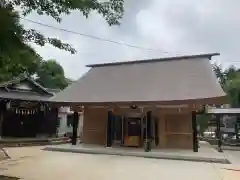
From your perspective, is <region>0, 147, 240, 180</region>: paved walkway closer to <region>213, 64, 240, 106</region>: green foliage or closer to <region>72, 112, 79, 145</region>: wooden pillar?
<region>72, 112, 79, 145</region>: wooden pillar

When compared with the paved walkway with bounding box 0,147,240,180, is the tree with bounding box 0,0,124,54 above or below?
above

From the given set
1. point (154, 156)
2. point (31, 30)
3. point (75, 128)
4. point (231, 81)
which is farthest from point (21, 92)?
point (231, 81)

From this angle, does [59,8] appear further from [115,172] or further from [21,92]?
[21,92]

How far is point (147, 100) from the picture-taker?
562 inches

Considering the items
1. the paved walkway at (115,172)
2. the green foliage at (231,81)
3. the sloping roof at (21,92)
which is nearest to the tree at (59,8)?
the paved walkway at (115,172)

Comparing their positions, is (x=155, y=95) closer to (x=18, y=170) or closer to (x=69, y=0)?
(x=18, y=170)

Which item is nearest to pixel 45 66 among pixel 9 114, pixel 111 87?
pixel 111 87

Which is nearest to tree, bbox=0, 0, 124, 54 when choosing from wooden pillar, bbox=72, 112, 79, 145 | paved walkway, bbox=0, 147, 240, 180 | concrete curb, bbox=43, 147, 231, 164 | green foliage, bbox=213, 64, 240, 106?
paved walkway, bbox=0, 147, 240, 180

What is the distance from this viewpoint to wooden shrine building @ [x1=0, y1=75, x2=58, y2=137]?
1939cm

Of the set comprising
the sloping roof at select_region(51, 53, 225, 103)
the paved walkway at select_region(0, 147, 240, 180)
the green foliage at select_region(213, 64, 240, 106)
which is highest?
the green foliage at select_region(213, 64, 240, 106)

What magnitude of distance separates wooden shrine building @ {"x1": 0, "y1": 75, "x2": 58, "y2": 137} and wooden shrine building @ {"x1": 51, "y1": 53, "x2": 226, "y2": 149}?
10.5ft

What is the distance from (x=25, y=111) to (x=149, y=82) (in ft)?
30.5

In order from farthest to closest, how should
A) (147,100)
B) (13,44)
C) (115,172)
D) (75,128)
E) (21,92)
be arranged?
(21,92) → (75,128) → (147,100) → (115,172) → (13,44)

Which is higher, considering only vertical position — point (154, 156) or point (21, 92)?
point (21, 92)
